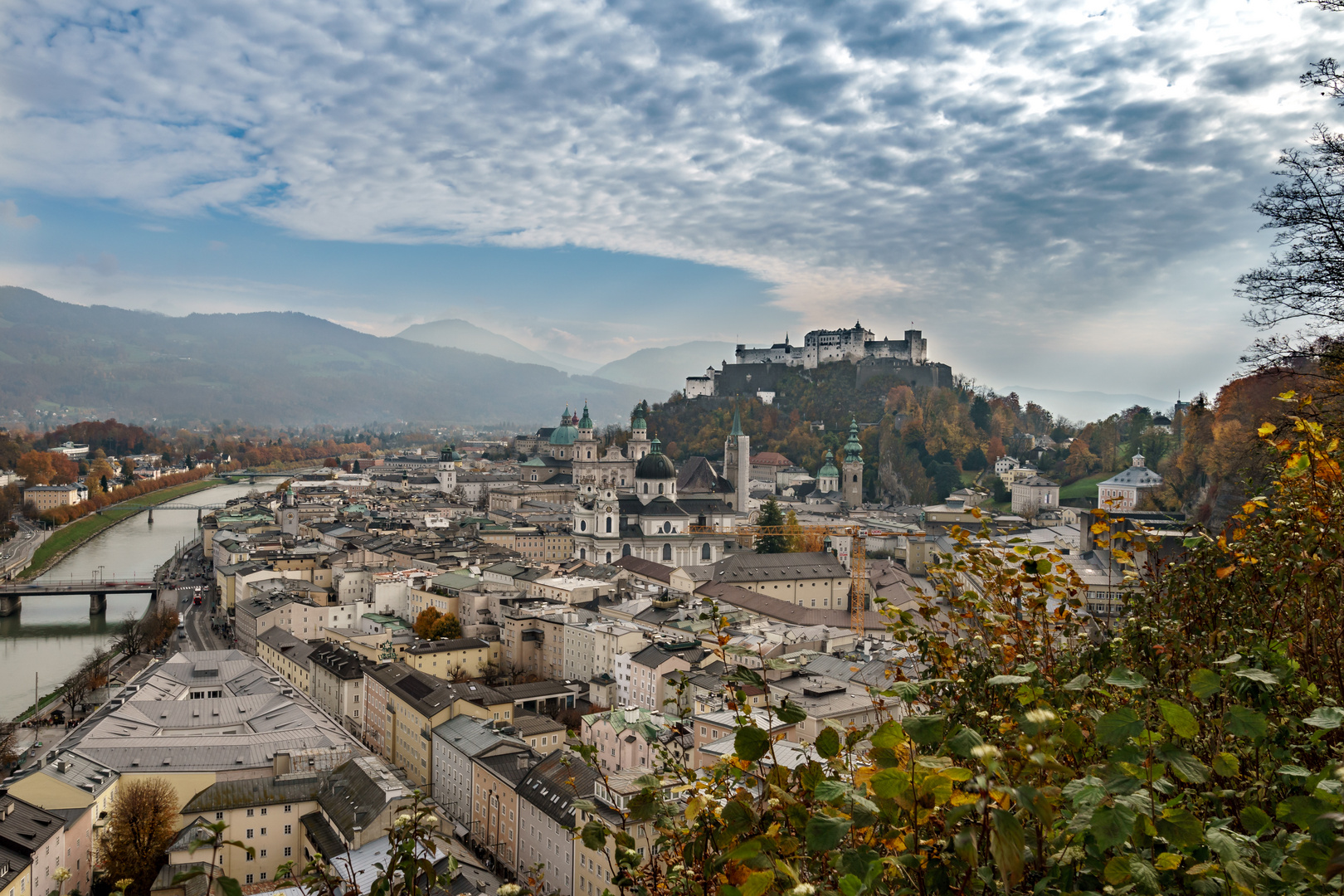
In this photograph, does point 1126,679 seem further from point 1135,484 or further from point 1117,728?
point 1135,484

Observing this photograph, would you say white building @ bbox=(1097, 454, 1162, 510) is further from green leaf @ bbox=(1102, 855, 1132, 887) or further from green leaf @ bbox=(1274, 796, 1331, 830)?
green leaf @ bbox=(1102, 855, 1132, 887)

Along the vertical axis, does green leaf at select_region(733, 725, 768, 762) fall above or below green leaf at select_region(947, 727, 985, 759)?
below

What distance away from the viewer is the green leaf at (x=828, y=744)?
1565 millimetres

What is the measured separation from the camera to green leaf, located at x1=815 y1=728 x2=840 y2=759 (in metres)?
1.57

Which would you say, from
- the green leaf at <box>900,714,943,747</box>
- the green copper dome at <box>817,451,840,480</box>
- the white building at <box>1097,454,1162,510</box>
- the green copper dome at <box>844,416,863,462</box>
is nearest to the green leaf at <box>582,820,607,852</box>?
the green leaf at <box>900,714,943,747</box>

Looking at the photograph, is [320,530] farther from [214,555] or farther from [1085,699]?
[1085,699]

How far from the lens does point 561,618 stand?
2138 cm

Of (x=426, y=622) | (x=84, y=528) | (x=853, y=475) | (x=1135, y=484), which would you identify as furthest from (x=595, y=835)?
(x=84, y=528)

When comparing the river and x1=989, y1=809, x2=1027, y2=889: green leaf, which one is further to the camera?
the river

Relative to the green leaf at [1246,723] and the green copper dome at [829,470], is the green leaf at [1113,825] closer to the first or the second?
the green leaf at [1246,723]

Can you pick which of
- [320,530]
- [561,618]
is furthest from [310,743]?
[320,530]

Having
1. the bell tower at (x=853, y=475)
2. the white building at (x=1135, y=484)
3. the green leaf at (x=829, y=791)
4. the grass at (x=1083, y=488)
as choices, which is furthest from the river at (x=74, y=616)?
the grass at (x=1083, y=488)

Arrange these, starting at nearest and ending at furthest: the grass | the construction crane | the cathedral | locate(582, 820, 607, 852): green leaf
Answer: locate(582, 820, 607, 852): green leaf → the construction crane → the cathedral → the grass

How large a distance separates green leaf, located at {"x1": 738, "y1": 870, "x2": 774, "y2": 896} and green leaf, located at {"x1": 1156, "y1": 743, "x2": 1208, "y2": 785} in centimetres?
60
